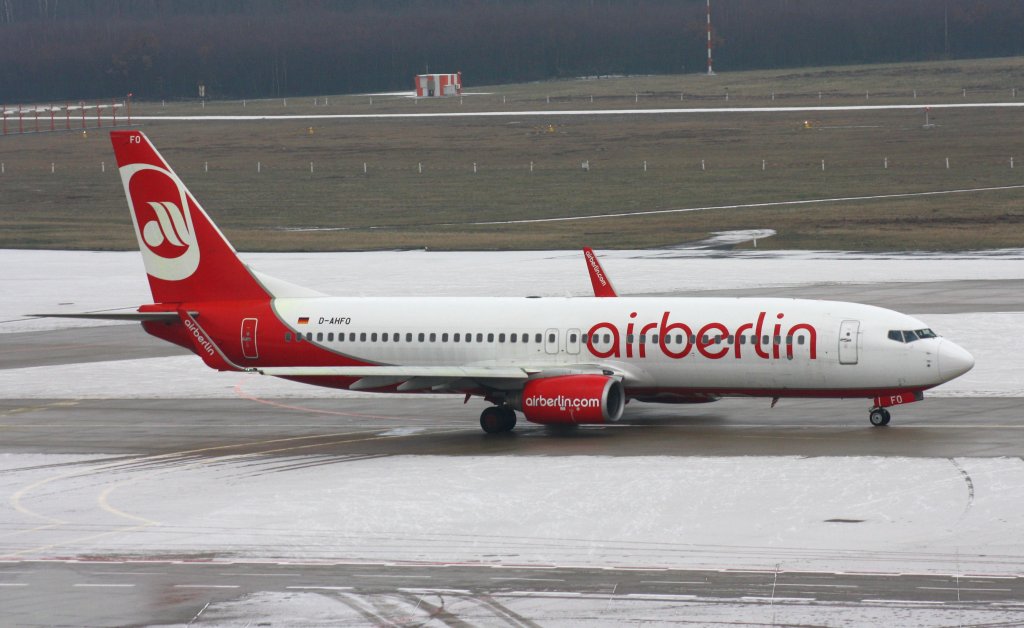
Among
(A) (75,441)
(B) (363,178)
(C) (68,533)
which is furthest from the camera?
(B) (363,178)

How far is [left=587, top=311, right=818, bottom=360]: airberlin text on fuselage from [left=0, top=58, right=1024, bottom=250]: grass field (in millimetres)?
50355

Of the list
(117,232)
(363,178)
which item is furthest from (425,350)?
(363,178)

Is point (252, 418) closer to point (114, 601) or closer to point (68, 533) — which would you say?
point (68, 533)

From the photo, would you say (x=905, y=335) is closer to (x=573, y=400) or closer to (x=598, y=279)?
(x=573, y=400)

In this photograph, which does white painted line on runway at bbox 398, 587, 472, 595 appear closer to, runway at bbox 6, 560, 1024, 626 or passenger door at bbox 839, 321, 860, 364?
runway at bbox 6, 560, 1024, 626

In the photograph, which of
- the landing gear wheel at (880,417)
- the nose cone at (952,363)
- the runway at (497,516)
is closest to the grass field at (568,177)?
the landing gear wheel at (880,417)

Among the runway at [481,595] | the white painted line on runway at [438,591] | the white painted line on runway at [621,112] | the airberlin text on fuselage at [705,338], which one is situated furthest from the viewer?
the white painted line on runway at [621,112]

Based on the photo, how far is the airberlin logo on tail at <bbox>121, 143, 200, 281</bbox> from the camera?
163ft

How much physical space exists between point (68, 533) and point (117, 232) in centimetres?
8174

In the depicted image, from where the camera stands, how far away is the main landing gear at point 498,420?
4538cm

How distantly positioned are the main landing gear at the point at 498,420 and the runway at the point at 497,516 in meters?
0.64

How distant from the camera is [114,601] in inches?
1105

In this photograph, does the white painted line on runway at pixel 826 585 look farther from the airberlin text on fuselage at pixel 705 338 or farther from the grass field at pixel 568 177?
the grass field at pixel 568 177

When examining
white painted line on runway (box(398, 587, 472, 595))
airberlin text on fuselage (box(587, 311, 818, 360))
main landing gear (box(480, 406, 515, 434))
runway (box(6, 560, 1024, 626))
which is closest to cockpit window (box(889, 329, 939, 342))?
airberlin text on fuselage (box(587, 311, 818, 360))
